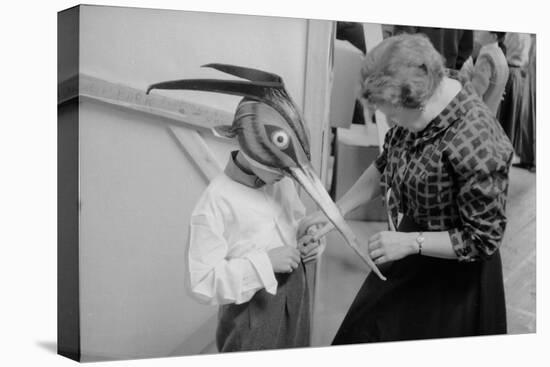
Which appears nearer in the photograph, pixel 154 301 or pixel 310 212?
pixel 154 301

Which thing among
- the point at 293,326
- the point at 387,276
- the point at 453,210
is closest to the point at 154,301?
the point at 293,326

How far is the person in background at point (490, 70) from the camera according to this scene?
5188mm

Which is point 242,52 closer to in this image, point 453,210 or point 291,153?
point 291,153

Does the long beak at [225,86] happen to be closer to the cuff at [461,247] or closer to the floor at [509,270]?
the floor at [509,270]

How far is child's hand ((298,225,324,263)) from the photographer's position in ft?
15.7

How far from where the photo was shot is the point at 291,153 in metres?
4.73

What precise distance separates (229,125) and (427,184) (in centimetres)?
108

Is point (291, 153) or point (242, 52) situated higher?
point (242, 52)

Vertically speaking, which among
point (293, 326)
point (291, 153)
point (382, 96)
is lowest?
point (293, 326)

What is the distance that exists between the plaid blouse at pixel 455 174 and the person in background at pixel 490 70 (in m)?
0.15

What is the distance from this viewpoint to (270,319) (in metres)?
4.73

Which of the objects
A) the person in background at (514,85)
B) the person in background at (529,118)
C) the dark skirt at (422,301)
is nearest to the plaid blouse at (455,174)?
the dark skirt at (422,301)

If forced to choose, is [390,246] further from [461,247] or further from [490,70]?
[490,70]

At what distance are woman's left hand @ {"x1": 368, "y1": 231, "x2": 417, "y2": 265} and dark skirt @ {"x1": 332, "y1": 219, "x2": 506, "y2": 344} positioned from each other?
42 millimetres
